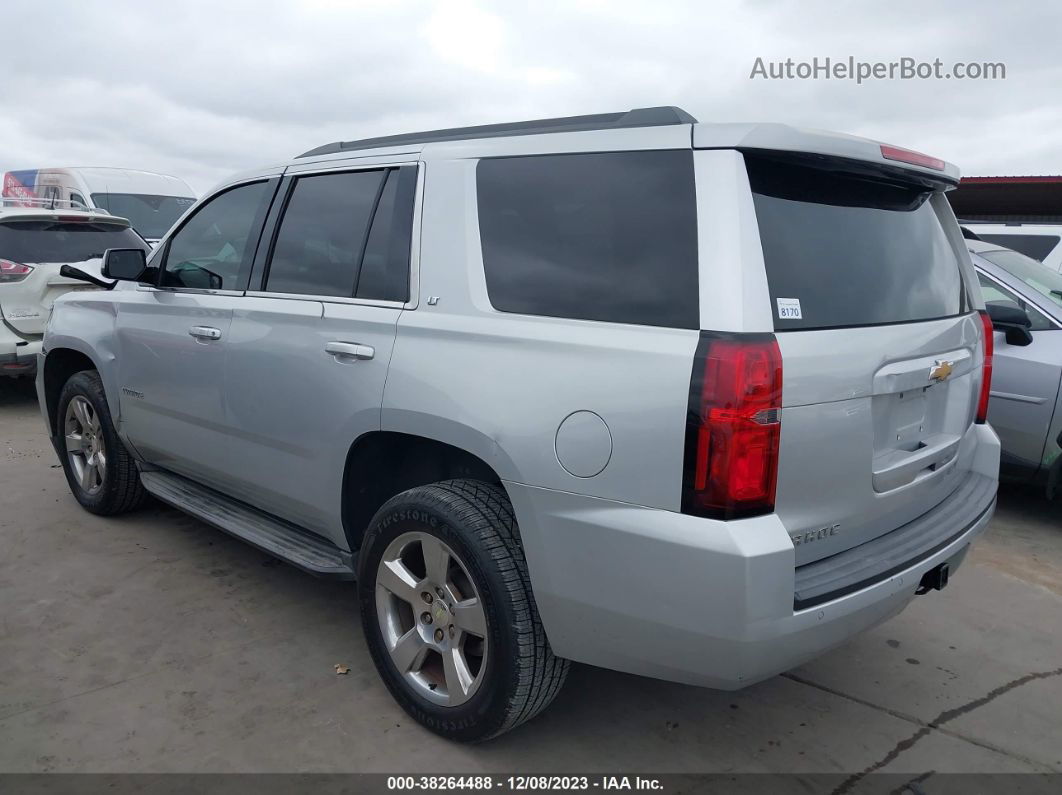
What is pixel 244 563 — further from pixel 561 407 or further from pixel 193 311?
pixel 561 407

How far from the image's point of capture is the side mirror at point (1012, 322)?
4836 mm

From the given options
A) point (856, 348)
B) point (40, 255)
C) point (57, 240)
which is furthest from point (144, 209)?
point (856, 348)

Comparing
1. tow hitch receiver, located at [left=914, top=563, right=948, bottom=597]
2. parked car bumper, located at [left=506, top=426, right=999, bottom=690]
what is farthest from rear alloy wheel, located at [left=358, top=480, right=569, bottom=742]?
tow hitch receiver, located at [left=914, top=563, right=948, bottom=597]

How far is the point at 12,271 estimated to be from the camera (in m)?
7.42

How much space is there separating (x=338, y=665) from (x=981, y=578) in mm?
3126

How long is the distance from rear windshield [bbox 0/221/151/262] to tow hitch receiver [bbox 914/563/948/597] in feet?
23.0

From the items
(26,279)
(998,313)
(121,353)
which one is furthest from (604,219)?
(26,279)

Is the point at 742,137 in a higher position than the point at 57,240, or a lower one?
higher

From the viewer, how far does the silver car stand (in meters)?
4.91

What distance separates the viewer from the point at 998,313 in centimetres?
485

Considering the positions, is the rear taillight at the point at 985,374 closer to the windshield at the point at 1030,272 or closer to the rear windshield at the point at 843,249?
the rear windshield at the point at 843,249

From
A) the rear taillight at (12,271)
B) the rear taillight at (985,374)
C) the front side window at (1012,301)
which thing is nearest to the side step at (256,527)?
the rear taillight at (985,374)

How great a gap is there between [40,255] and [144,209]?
5.54 meters

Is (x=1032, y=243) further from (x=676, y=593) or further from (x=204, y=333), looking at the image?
(x=204, y=333)
